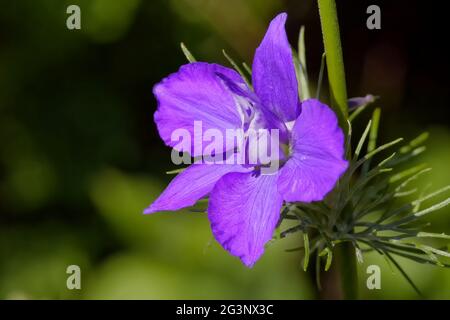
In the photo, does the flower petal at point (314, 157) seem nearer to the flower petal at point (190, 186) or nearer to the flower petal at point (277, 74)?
the flower petal at point (277, 74)

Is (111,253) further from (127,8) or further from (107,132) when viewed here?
(127,8)

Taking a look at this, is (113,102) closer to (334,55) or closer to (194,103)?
(194,103)

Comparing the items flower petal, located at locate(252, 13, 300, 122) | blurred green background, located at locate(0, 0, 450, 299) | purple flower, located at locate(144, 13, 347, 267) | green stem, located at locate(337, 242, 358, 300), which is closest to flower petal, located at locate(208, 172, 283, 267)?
purple flower, located at locate(144, 13, 347, 267)

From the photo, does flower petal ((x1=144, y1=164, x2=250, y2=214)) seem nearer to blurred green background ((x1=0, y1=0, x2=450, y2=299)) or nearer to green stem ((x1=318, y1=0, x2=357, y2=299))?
green stem ((x1=318, y1=0, x2=357, y2=299))

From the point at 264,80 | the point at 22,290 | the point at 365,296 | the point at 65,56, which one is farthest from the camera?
the point at 65,56

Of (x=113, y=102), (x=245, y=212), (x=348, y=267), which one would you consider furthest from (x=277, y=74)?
(x=113, y=102)

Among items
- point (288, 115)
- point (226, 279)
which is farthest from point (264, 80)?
point (226, 279)

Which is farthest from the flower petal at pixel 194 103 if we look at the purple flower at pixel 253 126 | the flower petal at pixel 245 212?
the flower petal at pixel 245 212
